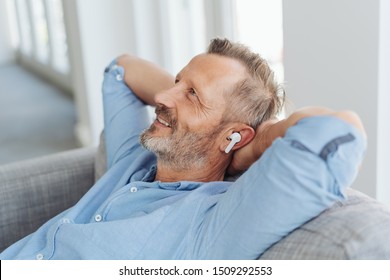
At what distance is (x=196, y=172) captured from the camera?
5.01 ft

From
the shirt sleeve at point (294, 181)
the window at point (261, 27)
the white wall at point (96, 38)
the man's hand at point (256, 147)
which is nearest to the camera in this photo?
the shirt sleeve at point (294, 181)

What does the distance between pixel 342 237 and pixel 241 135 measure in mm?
473

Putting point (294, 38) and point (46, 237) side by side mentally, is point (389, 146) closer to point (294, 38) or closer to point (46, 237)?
point (294, 38)

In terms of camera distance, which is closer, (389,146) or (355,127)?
(355,127)

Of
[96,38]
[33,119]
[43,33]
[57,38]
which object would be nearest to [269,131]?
[96,38]

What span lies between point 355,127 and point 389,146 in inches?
20.5

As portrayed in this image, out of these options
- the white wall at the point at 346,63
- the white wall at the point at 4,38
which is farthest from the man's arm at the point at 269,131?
the white wall at the point at 4,38

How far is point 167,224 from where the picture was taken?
133 cm

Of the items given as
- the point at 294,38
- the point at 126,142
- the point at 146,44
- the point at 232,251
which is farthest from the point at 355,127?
the point at 146,44

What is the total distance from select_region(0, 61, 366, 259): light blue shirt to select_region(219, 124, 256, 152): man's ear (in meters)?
0.10

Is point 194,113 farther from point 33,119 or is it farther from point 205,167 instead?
point 33,119

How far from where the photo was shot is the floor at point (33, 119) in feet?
13.6

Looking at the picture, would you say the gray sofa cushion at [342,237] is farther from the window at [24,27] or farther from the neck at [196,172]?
the window at [24,27]

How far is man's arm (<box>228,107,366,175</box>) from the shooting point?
109 centimetres
